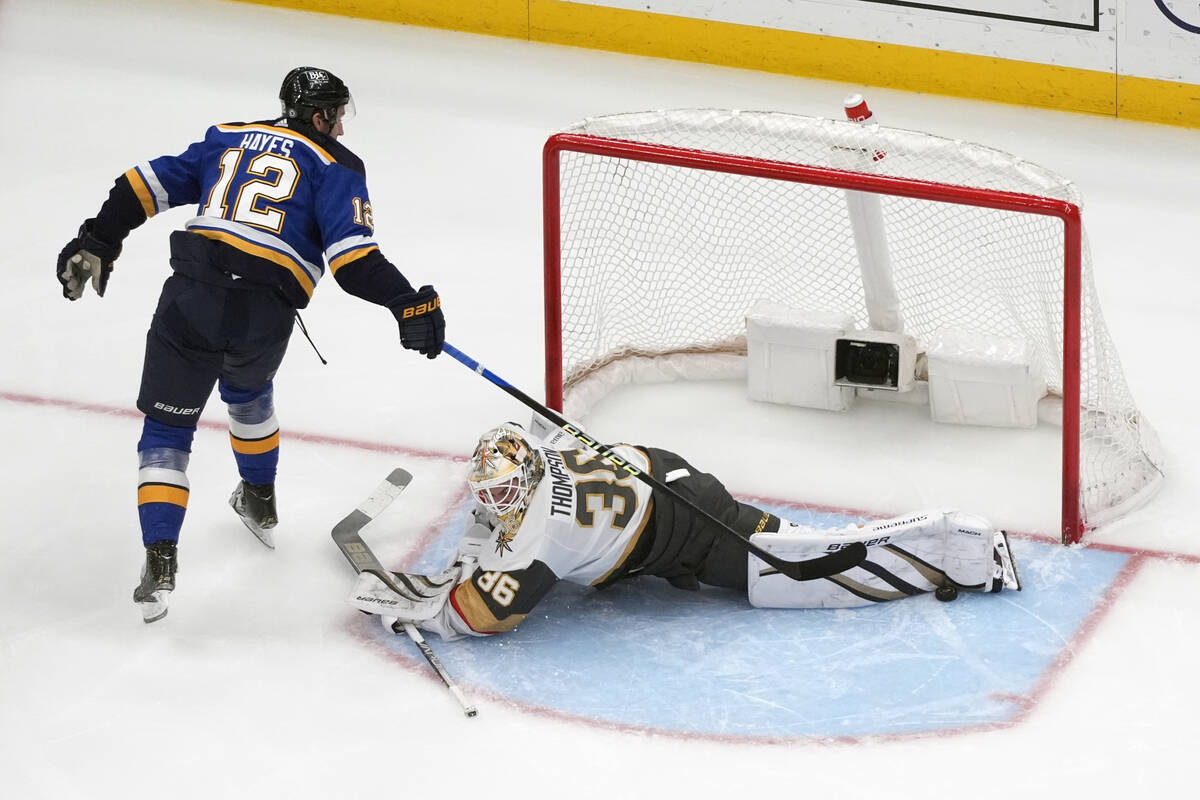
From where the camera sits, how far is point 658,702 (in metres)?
4.09

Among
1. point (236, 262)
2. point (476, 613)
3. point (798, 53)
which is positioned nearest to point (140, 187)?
point (236, 262)

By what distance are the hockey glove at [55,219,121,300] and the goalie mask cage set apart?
114 cm

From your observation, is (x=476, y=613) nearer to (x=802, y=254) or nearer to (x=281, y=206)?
(x=281, y=206)

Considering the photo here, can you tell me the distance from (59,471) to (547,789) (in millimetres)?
1905

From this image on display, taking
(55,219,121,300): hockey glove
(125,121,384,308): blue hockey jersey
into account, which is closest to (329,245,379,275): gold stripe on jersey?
(125,121,384,308): blue hockey jersey

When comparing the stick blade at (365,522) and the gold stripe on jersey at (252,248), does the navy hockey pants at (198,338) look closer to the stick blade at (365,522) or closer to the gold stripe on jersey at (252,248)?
the gold stripe on jersey at (252,248)

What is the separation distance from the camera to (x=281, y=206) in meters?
4.21

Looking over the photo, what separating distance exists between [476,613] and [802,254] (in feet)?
5.82

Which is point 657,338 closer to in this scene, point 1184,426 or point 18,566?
point 1184,426

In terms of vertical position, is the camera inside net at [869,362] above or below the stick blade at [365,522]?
above

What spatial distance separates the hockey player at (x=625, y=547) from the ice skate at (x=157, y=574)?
1.39ft

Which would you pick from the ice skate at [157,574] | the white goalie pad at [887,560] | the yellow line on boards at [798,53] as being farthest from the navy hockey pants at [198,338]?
the yellow line on boards at [798,53]

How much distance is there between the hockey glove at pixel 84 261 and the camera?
4.41m

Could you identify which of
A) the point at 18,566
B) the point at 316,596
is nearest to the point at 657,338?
the point at 316,596
